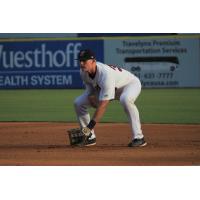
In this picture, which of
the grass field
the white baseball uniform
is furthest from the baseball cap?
the grass field

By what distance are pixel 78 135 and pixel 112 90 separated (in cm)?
106

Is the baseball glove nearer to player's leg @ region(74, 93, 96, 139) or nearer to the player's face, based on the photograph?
player's leg @ region(74, 93, 96, 139)

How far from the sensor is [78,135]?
10414mm

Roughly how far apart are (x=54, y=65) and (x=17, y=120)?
9630mm

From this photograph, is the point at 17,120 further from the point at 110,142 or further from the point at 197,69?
the point at 197,69

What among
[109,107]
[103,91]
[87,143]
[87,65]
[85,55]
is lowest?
[109,107]

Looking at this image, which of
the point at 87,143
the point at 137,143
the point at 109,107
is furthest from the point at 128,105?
the point at 109,107

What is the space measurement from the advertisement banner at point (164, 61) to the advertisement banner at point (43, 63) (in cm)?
124

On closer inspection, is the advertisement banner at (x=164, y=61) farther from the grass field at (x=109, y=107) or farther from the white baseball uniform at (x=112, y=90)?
the white baseball uniform at (x=112, y=90)

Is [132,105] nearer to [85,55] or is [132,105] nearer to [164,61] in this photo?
[85,55]

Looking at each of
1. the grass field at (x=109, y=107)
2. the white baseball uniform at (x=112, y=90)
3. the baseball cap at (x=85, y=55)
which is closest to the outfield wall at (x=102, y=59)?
the grass field at (x=109, y=107)

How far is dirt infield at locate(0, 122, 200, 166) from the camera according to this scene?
29.4 ft

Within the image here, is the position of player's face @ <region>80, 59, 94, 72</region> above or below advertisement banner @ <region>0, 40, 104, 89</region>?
above

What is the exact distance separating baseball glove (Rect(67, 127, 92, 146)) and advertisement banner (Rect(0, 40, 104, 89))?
566 inches
